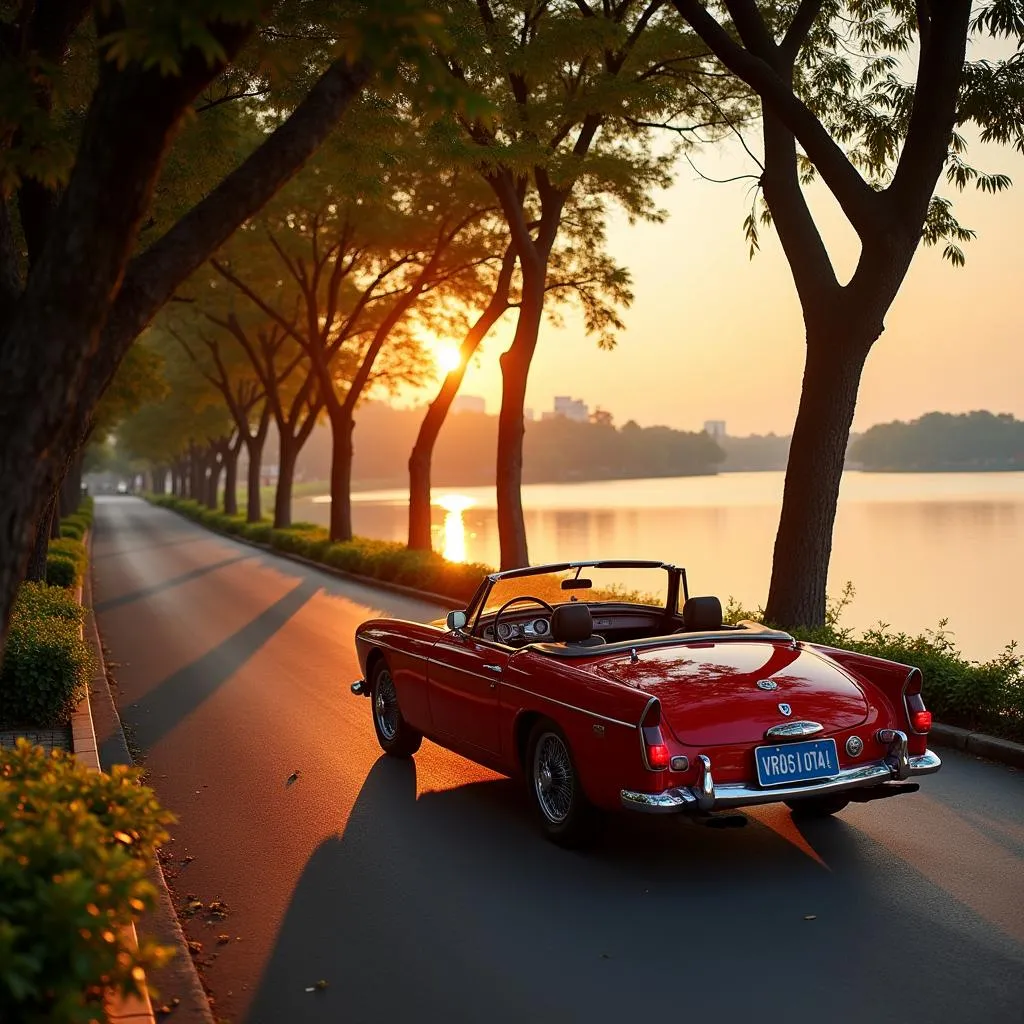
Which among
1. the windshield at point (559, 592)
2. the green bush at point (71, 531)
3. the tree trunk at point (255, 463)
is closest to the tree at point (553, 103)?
the windshield at point (559, 592)

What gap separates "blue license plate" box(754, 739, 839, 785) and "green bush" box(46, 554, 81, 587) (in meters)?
15.3

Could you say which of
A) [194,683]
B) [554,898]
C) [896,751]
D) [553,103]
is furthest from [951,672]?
[553,103]

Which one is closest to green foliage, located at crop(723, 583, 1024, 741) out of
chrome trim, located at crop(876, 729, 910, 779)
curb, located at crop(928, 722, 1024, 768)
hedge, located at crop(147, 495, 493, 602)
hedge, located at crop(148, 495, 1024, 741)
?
hedge, located at crop(148, 495, 1024, 741)

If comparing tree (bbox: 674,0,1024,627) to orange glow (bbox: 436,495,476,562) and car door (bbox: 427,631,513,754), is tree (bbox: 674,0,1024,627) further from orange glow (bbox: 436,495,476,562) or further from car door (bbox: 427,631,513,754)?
orange glow (bbox: 436,495,476,562)

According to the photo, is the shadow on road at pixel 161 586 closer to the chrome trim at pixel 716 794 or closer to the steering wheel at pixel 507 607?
the steering wheel at pixel 507 607

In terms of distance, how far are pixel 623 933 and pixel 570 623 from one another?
6.43ft

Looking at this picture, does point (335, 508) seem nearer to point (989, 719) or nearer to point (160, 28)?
point (989, 719)

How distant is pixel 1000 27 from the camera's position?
11.3m

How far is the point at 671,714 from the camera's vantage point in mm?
6008

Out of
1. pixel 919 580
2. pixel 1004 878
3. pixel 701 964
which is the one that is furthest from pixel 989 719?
pixel 919 580

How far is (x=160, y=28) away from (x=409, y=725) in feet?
18.0

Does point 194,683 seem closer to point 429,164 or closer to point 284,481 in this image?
point 429,164

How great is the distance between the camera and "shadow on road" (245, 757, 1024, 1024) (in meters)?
4.68

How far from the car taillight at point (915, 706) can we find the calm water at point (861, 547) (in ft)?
45.4
